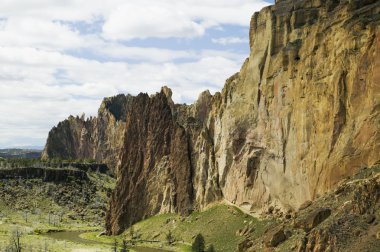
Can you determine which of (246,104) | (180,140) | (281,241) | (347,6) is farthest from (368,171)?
(180,140)

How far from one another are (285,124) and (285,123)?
0.27 m

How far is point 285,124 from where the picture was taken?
13475cm

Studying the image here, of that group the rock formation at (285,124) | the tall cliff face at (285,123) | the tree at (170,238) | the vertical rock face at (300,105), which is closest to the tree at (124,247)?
the tree at (170,238)

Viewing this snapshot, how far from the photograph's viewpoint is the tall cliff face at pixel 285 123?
11038 cm

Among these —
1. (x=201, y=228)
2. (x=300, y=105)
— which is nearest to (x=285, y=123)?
(x=300, y=105)

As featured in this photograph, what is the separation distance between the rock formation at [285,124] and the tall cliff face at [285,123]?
0.76 ft

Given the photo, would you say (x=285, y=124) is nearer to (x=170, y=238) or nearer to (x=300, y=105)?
(x=300, y=105)

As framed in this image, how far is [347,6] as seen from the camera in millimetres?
118875

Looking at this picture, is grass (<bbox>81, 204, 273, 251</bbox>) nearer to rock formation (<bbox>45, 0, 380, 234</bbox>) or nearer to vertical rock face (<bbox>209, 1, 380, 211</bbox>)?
rock formation (<bbox>45, 0, 380, 234</bbox>)

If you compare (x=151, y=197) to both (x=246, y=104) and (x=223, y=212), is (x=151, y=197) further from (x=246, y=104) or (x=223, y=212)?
(x=246, y=104)

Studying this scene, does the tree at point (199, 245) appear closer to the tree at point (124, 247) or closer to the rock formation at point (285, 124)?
the rock formation at point (285, 124)

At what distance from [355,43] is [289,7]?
38898 mm

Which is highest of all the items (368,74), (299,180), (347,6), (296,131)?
(347,6)

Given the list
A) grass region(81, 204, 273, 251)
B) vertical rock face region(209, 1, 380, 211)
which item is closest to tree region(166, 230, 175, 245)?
grass region(81, 204, 273, 251)
